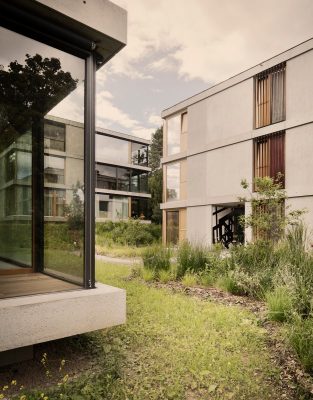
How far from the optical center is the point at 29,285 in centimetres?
363

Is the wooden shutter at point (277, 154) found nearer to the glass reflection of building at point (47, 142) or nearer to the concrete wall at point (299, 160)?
the concrete wall at point (299, 160)

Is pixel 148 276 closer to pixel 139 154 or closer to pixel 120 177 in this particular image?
pixel 120 177

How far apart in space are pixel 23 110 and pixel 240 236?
14.8 metres

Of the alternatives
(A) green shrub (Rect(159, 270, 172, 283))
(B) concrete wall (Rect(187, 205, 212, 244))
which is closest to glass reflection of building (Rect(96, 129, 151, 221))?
(B) concrete wall (Rect(187, 205, 212, 244))

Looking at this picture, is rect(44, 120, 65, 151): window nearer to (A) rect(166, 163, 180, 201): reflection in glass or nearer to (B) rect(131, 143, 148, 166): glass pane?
(A) rect(166, 163, 180, 201): reflection in glass

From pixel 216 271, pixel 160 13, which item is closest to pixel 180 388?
pixel 216 271

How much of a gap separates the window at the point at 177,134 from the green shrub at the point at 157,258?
10.5 metres

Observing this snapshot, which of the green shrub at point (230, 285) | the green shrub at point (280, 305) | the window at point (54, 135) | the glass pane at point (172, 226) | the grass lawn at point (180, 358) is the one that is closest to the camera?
→ the grass lawn at point (180, 358)

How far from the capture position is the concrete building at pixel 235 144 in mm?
12227

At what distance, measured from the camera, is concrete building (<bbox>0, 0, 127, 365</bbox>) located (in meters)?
3.06

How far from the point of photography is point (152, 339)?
402 cm

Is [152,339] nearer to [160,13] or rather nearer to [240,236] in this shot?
[160,13]

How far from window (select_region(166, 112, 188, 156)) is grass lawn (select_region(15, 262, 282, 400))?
13852 mm

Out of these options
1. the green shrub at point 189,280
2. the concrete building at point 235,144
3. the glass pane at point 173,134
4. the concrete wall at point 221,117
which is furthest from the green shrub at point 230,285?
the glass pane at point 173,134
